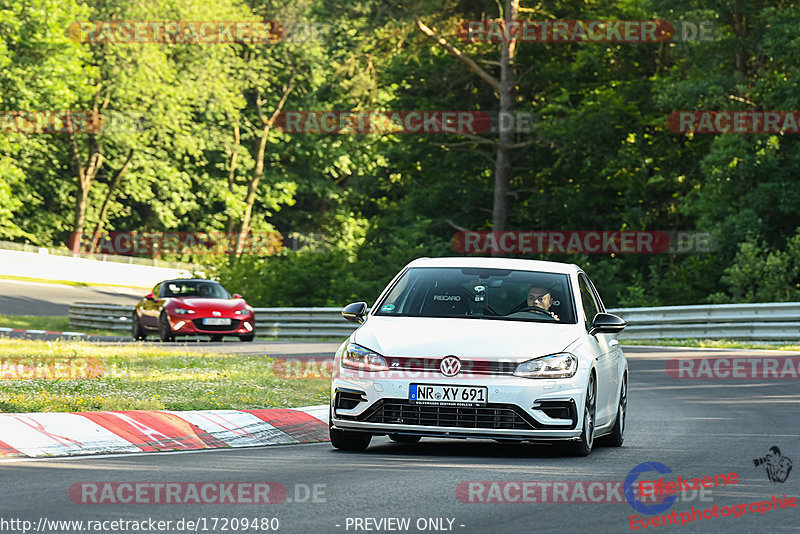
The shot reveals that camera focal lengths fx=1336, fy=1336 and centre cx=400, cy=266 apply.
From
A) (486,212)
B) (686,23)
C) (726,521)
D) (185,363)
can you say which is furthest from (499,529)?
(486,212)

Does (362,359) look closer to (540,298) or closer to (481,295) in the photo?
(481,295)

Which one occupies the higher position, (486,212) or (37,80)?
(37,80)

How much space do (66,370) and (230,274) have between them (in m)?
26.2

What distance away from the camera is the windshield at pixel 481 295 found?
11398 millimetres

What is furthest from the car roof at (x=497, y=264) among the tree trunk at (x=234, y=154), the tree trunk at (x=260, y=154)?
the tree trunk at (x=260, y=154)

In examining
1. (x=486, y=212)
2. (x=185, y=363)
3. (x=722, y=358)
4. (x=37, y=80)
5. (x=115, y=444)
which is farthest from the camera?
(x=37, y=80)

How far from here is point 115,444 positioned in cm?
1079

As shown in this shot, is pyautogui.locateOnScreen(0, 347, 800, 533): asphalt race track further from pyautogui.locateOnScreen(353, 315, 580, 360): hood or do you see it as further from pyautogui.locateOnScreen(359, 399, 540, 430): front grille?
pyautogui.locateOnScreen(353, 315, 580, 360): hood

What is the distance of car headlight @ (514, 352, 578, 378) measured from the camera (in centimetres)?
1036

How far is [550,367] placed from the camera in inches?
412

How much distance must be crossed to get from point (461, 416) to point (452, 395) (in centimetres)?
18

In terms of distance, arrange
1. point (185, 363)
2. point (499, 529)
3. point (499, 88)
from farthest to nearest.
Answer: point (499, 88)
point (185, 363)
point (499, 529)

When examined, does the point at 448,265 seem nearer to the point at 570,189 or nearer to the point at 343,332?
the point at 343,332

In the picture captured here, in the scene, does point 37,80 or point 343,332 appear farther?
point 37,80
